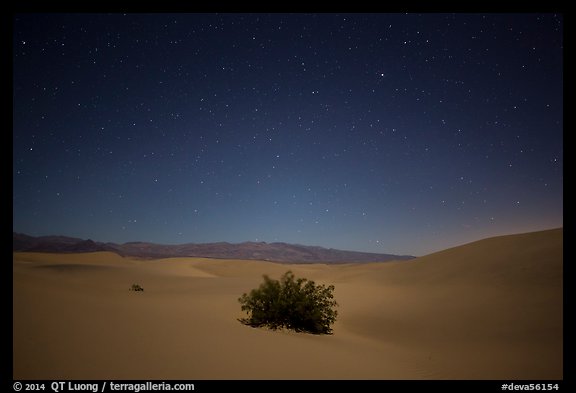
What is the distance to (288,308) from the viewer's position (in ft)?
30.3

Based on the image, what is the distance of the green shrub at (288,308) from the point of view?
30.1 ft

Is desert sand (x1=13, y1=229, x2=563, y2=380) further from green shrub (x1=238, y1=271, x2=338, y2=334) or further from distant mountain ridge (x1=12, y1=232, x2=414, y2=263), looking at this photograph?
distant mountain ridge (x1=12, y1=232, x2=414, y2=263)

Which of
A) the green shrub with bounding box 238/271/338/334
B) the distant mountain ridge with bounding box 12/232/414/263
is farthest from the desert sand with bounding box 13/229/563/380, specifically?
the distant mountain ridge with bounding box 12/232/414/263

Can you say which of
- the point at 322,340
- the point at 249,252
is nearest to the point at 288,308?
the point at 322,340

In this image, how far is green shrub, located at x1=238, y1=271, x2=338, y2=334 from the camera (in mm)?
9188

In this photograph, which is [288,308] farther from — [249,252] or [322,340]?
[249,252]

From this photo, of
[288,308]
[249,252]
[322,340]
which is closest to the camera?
[322,340]

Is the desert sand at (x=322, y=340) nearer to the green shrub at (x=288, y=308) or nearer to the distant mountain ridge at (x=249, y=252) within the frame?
the green shrub at (x=288, y=308)

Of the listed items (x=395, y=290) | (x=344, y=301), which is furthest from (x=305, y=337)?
(x=395, y=290)

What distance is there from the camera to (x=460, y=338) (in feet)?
31.1

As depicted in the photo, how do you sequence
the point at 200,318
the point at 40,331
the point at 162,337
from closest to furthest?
the point at 40,331 < the point at 162,337 < the point at 200,318

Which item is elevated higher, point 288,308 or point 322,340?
point 288,308

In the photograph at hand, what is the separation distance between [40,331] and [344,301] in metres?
12.7
